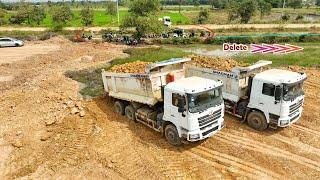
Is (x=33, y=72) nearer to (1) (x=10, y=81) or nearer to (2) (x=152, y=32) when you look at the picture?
(1) (x=10, y=81)

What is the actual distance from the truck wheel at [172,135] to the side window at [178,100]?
3.31 feet

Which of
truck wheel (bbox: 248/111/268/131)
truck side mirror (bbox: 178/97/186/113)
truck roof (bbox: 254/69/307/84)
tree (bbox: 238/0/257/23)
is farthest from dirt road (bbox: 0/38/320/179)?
tree (bbox: 238/0/257/23)

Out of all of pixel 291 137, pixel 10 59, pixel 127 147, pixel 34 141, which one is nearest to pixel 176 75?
pixel 127 147

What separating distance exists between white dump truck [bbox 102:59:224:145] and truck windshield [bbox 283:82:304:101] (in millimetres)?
2358

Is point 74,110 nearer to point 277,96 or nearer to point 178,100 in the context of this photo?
point 178,100

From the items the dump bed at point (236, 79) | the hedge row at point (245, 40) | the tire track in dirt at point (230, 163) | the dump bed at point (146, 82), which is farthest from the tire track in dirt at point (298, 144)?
the hedge row at point (245, 40)

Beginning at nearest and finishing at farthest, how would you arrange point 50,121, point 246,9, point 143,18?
point 50,121
point 143,18
point 246,9

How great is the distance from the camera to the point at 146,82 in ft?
42.5

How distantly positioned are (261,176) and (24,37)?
38811 millimetres

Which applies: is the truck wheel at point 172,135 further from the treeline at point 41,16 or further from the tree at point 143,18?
the treeline at point 41,16

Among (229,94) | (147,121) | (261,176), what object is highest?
(229,94)

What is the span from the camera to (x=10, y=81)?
20672 mm

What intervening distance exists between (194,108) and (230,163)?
220 cm

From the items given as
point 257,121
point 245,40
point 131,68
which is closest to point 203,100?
point 257,121
